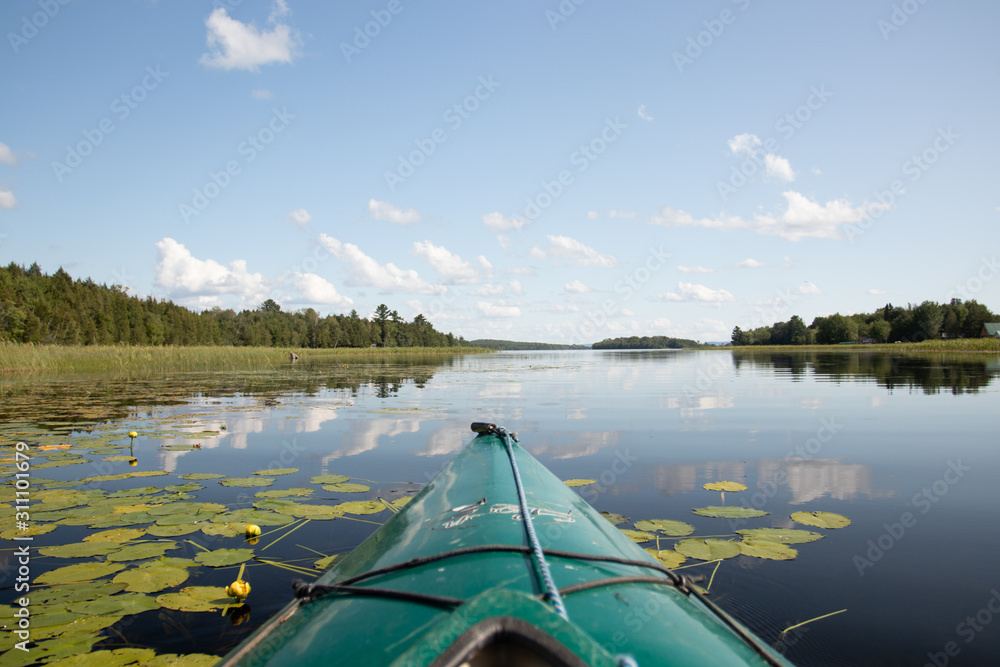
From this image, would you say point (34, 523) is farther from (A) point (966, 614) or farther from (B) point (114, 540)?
(A) point (966, 614)

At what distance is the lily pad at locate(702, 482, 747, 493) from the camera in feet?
15.7

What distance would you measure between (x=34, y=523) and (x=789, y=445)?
7749mm

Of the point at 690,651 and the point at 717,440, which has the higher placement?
the point at 690,651

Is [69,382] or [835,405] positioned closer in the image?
[835,405]

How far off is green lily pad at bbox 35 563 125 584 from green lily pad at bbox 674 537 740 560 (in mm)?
3389

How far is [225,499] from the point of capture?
15.0ft

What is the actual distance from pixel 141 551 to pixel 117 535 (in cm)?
42

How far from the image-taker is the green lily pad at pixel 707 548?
3.26m

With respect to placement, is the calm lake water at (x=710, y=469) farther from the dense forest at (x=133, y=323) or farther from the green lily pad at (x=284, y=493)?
the dense forest at (x=133, y=323)

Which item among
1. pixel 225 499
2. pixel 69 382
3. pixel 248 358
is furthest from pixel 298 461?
pixel 248 358

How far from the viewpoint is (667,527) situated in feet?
12.3

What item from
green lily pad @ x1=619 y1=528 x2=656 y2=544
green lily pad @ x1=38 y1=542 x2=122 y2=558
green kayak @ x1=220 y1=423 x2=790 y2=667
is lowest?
green lily pad @ x1=619 y1=528 x2=656 y2=544

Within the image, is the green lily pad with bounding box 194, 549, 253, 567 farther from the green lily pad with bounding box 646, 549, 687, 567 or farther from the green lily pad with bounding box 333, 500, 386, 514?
the green lily pad with bounding box 646, 549, 687, 567

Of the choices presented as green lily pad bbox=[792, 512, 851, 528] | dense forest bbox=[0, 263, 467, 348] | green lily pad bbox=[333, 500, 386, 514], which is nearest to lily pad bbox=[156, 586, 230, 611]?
green lily pad bbox=[333, 500, 386, 514]
